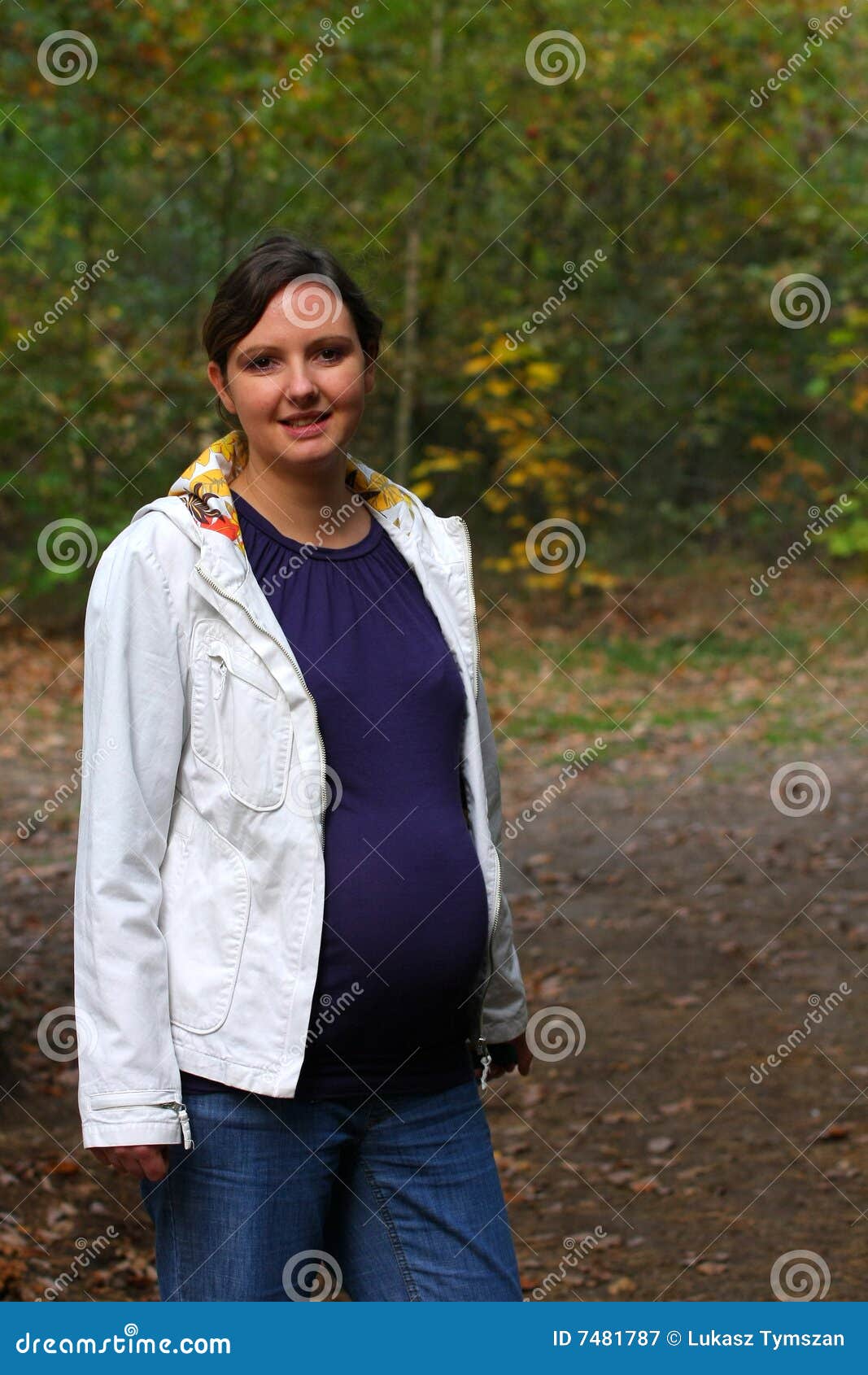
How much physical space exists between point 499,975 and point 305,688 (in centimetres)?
58

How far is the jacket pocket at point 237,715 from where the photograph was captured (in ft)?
6.16

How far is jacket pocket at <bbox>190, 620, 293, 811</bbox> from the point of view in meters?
1.88

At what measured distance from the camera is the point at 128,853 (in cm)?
184

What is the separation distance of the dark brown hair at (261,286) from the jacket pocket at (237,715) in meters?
0.43

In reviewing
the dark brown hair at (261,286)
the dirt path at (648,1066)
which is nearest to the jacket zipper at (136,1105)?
the dark brown hair at (261,286)

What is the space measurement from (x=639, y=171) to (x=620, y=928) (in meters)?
9.55

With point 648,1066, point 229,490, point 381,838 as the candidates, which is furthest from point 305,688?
point 648,1066

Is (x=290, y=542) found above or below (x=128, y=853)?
above

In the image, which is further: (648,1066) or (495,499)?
(495,499)

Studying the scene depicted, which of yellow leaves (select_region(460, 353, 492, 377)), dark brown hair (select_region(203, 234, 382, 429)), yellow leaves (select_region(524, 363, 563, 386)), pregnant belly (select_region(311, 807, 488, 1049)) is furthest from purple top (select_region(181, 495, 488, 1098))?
yellow leaves (select_region(524, 363, 563, 386))

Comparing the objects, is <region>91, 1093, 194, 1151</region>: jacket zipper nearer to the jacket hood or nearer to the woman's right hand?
the woman's right hand

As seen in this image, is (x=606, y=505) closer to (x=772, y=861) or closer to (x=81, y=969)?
(x=772, y=861)

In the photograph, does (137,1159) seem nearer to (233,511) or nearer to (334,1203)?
(334,1203)

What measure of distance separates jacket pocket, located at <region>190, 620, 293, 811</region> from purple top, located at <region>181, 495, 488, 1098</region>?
6 cm
